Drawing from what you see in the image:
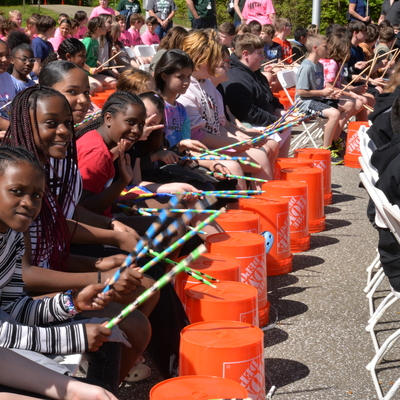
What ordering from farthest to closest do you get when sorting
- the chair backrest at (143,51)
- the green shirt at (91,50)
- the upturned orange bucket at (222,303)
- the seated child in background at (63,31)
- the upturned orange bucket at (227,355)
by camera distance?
the chair backrest at (143,51) → the seated child in background at (63,31) → the green shirt at (91,50) → the upturned orange bucket at (222,303) → the upturned orange bucket at (227,355)

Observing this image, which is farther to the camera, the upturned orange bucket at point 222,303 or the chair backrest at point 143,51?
the chair backrest at point 143,51

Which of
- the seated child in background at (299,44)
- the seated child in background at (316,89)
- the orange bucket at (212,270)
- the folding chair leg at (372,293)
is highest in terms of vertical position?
the seated child in background at (299,44)

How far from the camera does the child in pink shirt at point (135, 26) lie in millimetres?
10656

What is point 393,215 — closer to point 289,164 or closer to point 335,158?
point 289,164

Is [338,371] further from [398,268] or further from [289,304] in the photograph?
[289,304]

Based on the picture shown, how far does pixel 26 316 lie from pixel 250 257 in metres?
1.32

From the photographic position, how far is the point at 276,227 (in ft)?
12.2

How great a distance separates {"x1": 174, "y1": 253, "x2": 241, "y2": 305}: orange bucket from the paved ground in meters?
0.37

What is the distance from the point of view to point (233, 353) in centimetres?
205

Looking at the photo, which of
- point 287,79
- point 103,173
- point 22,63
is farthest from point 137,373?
point 287,79

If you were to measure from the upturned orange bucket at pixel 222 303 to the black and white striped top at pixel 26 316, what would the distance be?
0.65 metres

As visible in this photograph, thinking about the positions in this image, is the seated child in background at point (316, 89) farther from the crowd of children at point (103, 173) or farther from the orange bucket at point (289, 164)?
the orange bucket at point (289, 164)

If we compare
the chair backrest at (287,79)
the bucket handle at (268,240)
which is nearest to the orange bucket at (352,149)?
the chair backrest at (287,79)

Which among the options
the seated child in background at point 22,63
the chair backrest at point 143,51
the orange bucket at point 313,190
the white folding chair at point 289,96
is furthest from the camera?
the chair backrest at point 143,51
